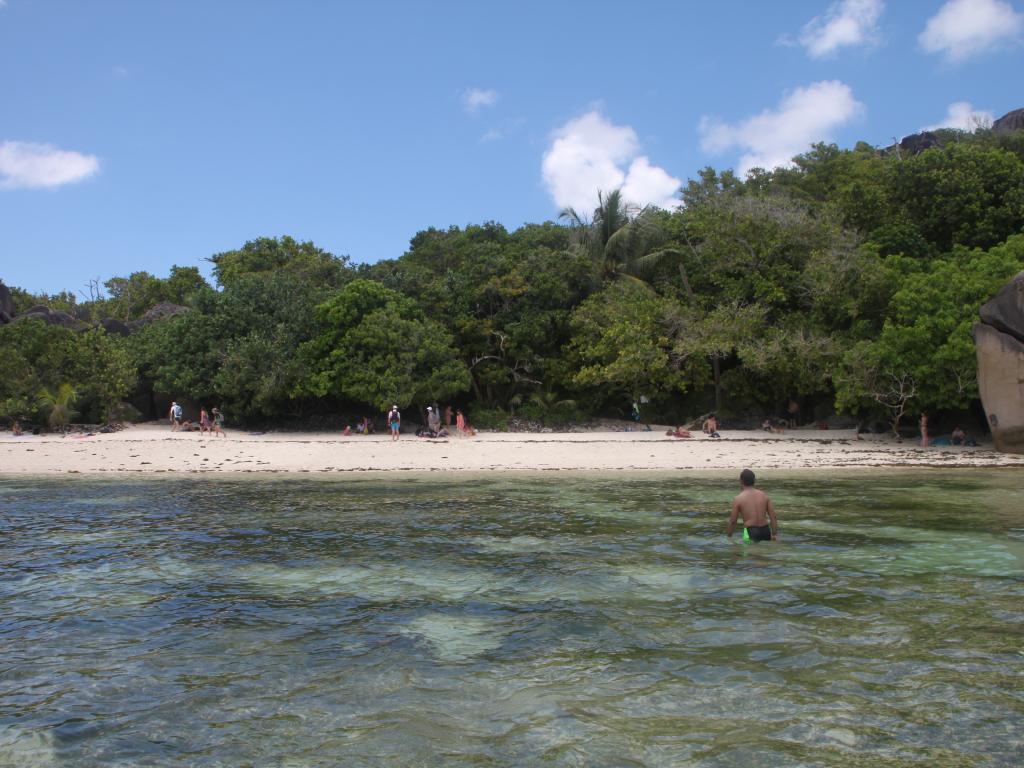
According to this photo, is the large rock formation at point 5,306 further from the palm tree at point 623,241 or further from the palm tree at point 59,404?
the palm tree at point 623,241

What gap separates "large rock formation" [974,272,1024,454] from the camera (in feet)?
68.8

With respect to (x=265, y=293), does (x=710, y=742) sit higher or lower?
lower

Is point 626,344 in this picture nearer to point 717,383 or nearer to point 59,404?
point 717,383

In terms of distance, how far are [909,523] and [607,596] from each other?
269 inches

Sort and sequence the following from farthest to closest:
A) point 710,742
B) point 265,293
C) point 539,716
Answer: point 265,293 → point 539,716 → point 710,742

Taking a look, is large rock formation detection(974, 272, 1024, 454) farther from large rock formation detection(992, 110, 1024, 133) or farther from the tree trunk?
large rock formation detection(992, 110, 1024, 133)

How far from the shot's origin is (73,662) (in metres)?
7.00

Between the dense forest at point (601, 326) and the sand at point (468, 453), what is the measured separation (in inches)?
90.5

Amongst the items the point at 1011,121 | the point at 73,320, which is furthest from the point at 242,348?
the point at 1011,121

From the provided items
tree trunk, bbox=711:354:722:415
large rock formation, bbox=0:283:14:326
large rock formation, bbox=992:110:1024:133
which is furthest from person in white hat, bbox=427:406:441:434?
large rock formation, bbox=992:110:1024:133

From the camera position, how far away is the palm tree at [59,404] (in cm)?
3027

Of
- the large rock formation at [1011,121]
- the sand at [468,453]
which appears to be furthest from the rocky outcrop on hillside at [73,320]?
the large rock formation at [1011,121]

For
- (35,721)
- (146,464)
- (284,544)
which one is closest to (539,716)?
(35,721)

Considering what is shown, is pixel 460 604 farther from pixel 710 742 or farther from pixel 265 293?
pixel 265 293
